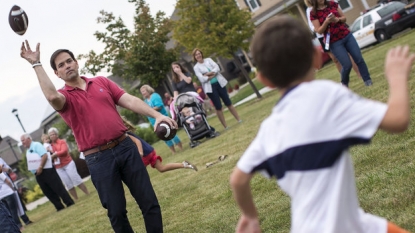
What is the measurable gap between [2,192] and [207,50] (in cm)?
1649

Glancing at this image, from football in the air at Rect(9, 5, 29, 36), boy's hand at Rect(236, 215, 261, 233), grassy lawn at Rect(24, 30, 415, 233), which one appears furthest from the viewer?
football in the air at Rect(9, 5, 29, 36)

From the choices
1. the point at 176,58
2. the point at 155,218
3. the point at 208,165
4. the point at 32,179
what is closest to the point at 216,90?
the point at 208,165

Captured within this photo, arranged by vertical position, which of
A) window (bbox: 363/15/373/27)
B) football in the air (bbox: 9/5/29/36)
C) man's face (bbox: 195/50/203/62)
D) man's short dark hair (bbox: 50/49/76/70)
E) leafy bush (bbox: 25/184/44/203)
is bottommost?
leafy bush (bbox: 25/184/44/203)

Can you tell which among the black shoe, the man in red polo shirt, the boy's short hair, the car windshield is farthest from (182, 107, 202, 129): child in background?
the car windshield

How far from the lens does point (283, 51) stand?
2.67m

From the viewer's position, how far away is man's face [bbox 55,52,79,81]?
18.6ft

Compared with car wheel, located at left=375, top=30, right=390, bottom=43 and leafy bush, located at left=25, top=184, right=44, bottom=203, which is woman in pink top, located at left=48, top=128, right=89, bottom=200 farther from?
car wheel, located at left=375, top=30, right=390, bottom=43

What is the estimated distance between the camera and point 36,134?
9688 cm

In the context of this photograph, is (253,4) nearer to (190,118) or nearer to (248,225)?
(190,118)

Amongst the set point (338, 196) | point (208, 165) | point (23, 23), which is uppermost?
point (23, 23)

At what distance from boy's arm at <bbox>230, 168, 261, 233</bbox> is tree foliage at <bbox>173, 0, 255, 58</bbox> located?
2401cm

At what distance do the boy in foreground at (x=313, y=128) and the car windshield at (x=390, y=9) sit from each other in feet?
81.3

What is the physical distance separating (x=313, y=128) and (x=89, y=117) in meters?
3.37

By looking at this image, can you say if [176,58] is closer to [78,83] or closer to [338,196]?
[78,83]
